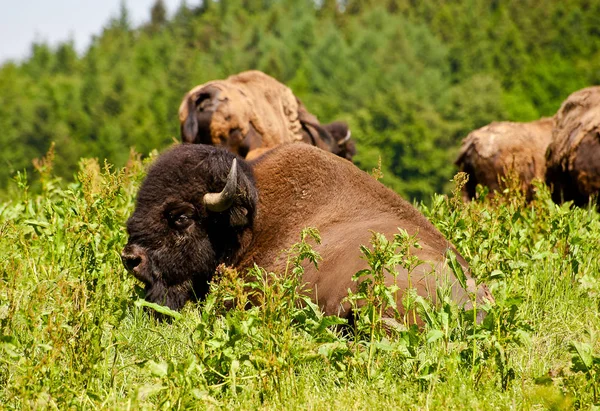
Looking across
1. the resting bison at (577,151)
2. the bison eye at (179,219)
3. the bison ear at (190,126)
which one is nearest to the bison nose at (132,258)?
the bison eye at (179,219)

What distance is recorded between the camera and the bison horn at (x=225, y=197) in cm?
618

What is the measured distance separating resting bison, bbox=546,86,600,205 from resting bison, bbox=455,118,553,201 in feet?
1.06

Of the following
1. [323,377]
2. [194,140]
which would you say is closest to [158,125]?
[194,140]

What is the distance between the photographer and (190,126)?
454 inches

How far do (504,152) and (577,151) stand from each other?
4.89ft

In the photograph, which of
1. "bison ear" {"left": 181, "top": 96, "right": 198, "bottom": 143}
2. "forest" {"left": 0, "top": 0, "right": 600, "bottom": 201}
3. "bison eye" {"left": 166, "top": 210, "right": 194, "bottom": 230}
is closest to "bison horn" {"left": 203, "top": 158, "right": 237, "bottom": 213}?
"bison eye" {"left": 166, "top": 210, "right": 194, "bottom": 230}

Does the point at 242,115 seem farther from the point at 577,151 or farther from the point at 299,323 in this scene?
the point at 299,323

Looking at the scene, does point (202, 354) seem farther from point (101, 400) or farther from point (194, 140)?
point (194, 140)

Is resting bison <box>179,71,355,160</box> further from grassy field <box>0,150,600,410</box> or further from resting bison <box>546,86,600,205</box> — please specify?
grassy field <box>0,150,600,410</box>

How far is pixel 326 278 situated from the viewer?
5.70 metres

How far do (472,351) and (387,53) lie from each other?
395 feet

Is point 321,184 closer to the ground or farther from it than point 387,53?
farther from it

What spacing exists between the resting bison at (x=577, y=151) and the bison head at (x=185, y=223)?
4.06m

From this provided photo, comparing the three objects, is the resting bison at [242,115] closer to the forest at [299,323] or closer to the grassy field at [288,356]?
the forest at [299,323]
